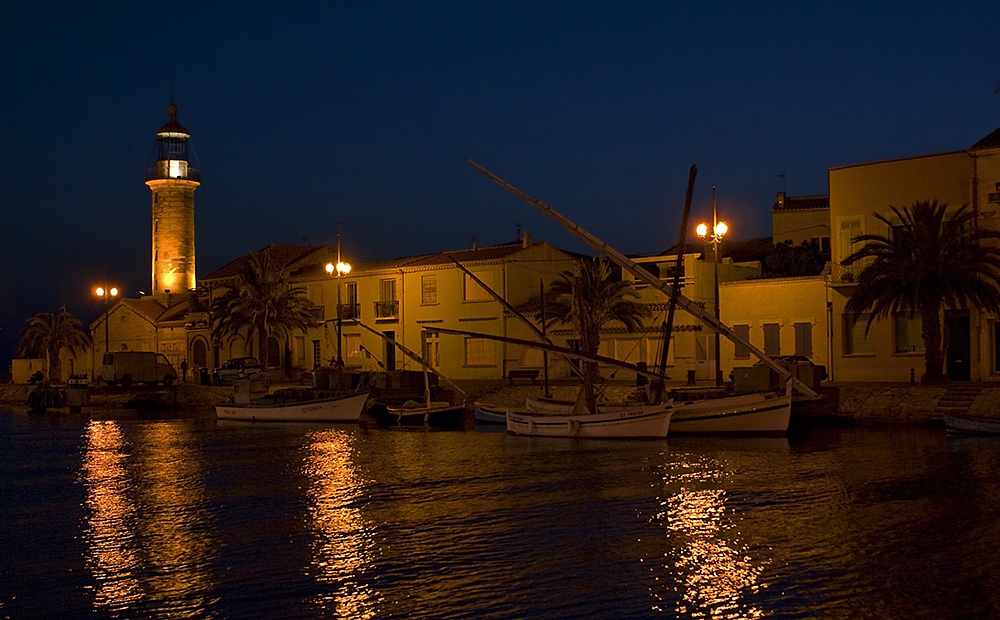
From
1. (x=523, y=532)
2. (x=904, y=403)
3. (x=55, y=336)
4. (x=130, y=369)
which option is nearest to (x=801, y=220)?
(x=904, y=403)

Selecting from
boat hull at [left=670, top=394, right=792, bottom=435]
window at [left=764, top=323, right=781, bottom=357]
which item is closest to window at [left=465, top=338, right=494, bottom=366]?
window at [left=764, top=323, right=781, bottom=357]

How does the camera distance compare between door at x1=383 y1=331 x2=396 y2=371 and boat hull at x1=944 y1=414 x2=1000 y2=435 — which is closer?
boat hull at x1=944 y1=414 x2=1000 y2=435

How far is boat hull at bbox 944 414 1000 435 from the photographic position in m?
31.5

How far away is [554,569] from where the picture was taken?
1627 cm

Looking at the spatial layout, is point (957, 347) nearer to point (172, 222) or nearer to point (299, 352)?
point (299, 352)

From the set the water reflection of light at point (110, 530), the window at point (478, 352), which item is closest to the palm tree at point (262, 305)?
the window at point (478, 352)

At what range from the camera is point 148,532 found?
2031 cm

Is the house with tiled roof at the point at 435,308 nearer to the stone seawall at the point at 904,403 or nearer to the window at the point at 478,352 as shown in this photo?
the window at the point at 478,352

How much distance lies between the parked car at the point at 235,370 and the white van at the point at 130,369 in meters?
4.39

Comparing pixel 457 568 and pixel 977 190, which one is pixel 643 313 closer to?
pixel 977 190

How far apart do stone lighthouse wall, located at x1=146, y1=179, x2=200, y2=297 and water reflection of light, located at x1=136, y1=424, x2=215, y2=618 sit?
53.3 metres

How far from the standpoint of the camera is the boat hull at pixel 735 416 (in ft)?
112

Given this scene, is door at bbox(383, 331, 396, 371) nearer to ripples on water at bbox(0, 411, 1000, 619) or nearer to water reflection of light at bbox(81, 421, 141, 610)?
water reflection of light at bbox(81, 421, 141, 610)

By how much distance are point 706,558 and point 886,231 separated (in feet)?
91.9
